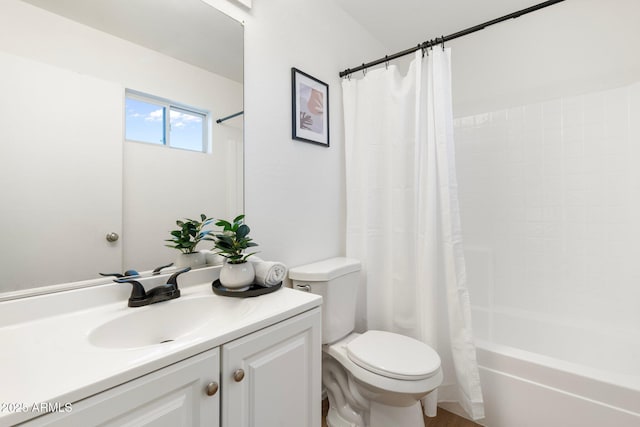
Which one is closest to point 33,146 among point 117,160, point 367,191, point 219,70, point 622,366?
point 117,160

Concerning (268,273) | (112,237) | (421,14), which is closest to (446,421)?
(268,273)

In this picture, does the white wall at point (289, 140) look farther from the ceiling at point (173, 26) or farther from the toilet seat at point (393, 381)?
the toilet seat at point (393, 381)

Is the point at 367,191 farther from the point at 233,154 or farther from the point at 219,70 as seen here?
the point at 219,70

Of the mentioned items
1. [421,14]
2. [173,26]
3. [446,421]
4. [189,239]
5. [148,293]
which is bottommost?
[446,421]

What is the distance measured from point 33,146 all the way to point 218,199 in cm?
59

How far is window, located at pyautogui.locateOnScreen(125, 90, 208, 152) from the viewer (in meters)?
1.00

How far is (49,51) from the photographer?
830 mm

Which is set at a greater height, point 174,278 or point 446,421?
point 174,278

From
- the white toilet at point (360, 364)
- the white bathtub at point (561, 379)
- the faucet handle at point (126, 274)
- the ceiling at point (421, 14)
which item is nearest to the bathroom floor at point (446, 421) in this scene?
the white bathtub at point (561, 379)

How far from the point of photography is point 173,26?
1.12 meters

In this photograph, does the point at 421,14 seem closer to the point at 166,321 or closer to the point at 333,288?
the point at 333,288

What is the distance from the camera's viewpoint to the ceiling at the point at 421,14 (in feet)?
5.90

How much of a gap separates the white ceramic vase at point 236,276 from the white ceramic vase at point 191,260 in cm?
19

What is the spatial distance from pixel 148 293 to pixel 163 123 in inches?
25.1
